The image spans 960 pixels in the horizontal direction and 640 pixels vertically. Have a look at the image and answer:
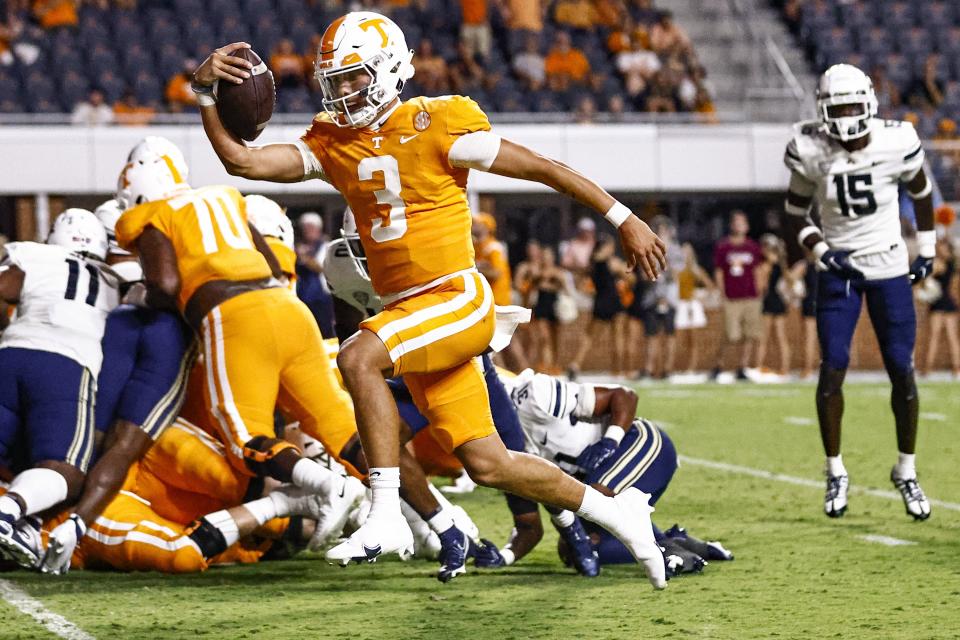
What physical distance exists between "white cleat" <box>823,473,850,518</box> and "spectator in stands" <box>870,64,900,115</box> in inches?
512

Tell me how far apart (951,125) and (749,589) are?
15426mm

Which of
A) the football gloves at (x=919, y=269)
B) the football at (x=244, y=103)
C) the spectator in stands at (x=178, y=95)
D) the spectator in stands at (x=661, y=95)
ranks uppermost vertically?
the spectator in stands at (x=178, y=95)

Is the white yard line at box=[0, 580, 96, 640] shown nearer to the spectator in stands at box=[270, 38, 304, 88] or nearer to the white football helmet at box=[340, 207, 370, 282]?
the white football helmet at box=[340, 207, 370, 282]

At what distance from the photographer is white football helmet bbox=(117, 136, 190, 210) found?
6.12 meters

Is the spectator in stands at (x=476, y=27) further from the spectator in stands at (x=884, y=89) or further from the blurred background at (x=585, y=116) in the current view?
the spectator in stands at (x=884, y=89)

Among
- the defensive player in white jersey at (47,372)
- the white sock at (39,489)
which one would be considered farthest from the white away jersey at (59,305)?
the white sock at (39,489)

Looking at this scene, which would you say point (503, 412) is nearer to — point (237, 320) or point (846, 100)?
point (237, 320)

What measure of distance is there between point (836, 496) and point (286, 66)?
1164 cm

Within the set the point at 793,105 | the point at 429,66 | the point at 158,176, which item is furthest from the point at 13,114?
the point at 158,176

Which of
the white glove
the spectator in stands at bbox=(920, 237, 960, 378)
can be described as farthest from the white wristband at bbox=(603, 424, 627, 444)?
the spectator in stands at bbox=(920, 237, 960, 378)

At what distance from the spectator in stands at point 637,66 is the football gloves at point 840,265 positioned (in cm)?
1215

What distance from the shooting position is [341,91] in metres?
4.32

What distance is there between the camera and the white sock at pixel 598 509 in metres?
4.45

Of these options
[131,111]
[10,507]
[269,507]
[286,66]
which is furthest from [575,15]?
[10,507]
